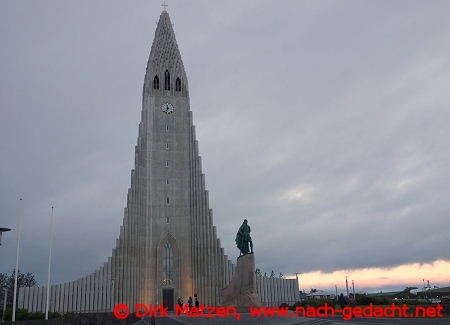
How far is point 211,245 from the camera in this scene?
4341cm

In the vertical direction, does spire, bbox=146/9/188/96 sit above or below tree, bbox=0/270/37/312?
above

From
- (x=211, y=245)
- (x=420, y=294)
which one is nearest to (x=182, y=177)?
(x=211, y=245)

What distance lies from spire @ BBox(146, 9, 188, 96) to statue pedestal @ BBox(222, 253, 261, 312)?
1121 inches

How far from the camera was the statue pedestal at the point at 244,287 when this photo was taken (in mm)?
24688

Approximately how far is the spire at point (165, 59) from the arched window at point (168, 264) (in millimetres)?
18014

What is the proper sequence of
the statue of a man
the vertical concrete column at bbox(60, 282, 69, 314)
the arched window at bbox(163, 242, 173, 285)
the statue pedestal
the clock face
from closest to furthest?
the statue pedestal < the statue of a man < the vertical concrete column at bbox(60, 282, 69, 314) < the arched window at bbox(163, 242, 173, 285) < the clock face

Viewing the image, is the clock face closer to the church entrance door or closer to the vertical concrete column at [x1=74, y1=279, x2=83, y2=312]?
the church entrance door

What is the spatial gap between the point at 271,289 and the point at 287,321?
2522 centimetres

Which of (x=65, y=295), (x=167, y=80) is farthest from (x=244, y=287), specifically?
(x=167, y=80)

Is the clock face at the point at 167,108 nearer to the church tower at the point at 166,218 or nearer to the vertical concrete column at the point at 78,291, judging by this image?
the church tower at the point at 166,218

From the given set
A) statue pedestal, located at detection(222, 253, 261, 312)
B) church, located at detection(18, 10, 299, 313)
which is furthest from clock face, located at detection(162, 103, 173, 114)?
statue pedestal, located at detection(222, 253, 261, 312)

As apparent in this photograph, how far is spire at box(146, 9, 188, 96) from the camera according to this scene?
163ft

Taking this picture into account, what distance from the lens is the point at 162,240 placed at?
142ft

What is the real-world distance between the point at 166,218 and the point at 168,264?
4.76m
